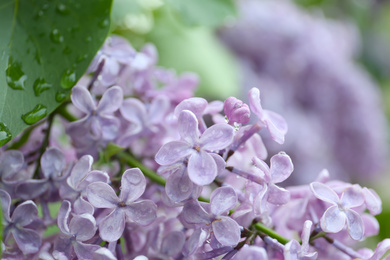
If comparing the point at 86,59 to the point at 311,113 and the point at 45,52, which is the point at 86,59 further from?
the point at 311,113

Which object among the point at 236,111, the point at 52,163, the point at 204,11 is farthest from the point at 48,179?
the point at 204,11

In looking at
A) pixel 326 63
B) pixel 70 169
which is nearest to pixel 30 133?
pixel 70 169

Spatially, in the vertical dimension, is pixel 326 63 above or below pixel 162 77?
below

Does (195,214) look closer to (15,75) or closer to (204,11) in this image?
(15,75)

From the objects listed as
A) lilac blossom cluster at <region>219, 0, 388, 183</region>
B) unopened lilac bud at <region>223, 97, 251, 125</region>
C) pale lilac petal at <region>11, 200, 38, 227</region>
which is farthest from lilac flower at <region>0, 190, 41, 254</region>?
lilac blossom cluster at <region>219, 0, 388, 183</region>

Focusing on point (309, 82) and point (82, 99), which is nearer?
point (82, 99)

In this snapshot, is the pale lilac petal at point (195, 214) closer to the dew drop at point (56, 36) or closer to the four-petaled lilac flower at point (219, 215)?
the four-petaled lilac flower at point (219, 215)
